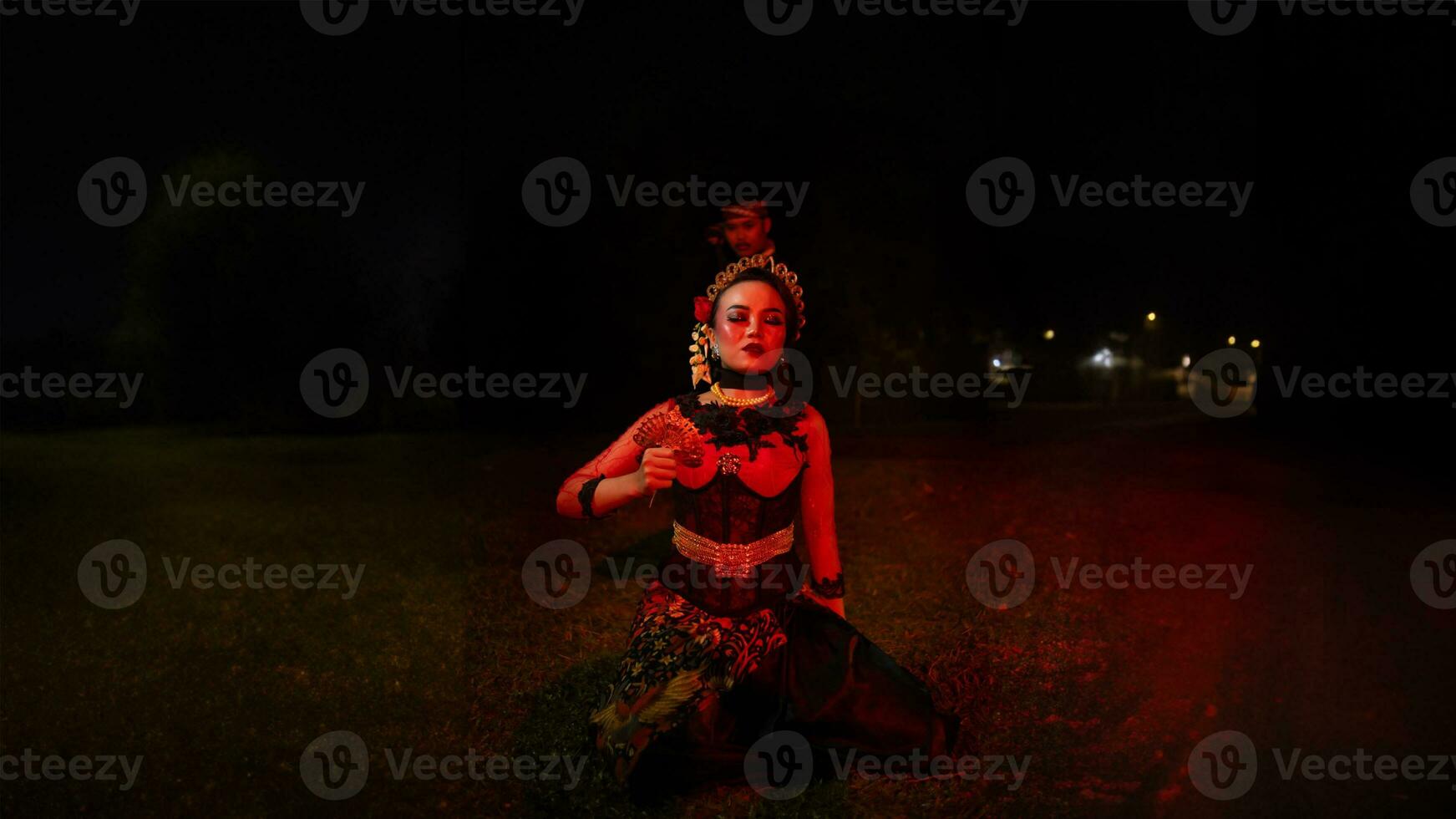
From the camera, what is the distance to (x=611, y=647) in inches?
245

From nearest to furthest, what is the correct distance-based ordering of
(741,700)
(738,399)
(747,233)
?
(741,700), (738,399), (747,233)

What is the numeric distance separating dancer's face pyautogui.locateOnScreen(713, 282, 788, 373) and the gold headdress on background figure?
70mm

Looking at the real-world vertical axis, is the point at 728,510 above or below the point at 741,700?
above

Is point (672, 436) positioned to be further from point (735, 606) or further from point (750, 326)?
point (735, 606)

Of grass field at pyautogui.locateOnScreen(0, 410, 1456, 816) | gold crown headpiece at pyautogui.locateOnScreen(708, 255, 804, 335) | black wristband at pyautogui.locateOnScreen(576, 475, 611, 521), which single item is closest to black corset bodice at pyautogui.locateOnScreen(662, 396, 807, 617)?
black wristband at pyautogui.locateOnScreen(576, 475, 611, 521)

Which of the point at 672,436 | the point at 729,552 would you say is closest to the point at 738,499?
the point at 729,552

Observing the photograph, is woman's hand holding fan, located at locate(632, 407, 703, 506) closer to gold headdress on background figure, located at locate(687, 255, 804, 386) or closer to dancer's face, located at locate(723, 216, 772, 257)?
gold headdress on background figure, located at locate(687, 255, 804, 386)

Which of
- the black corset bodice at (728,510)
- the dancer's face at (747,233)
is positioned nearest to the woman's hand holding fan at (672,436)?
the black corset bodice at (728,510)

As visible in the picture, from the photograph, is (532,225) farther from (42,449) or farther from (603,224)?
(42,449)

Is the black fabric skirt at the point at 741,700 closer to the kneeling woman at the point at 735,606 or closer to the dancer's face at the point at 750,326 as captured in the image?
the kneeling woman at the point at 735,606

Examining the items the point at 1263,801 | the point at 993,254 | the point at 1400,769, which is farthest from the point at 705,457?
the point at 993,254

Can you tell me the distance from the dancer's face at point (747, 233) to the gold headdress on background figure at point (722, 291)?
0.06 m

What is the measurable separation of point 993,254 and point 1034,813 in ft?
77.3

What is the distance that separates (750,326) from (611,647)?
9.98 feet
